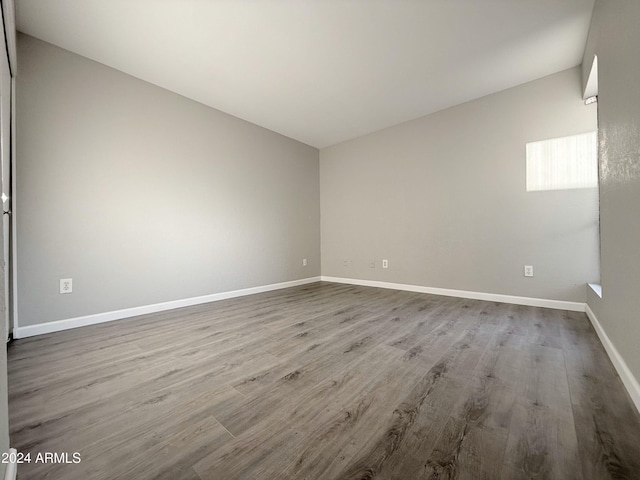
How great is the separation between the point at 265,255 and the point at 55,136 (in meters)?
2.49

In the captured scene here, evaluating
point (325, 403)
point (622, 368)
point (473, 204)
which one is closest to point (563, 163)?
point (473, 204)

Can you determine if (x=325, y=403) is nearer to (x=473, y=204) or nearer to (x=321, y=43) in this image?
(x=321, y=43)

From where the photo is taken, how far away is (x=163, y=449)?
3.27 ft

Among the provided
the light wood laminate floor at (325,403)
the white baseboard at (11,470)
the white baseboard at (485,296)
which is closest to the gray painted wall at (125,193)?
the light wood laminate floor at (325,403)

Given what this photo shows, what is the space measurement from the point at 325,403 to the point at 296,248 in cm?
329

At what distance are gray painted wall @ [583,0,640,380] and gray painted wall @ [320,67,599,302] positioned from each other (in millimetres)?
929

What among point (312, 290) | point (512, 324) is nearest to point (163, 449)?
point (512, 324)

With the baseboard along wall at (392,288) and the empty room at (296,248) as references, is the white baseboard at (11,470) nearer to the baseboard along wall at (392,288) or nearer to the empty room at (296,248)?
the empty room at (296,248)

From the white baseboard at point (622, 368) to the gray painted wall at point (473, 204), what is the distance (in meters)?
1.01

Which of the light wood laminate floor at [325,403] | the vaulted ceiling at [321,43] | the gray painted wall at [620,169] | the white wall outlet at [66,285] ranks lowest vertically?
the light wood laminate floor at [325,403]

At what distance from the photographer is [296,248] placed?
446cm

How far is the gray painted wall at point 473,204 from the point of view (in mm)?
2711

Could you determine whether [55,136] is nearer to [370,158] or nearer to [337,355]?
[337,355]

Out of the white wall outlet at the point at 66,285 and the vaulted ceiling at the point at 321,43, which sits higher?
the vaulted ceiling at the point at 321,43
